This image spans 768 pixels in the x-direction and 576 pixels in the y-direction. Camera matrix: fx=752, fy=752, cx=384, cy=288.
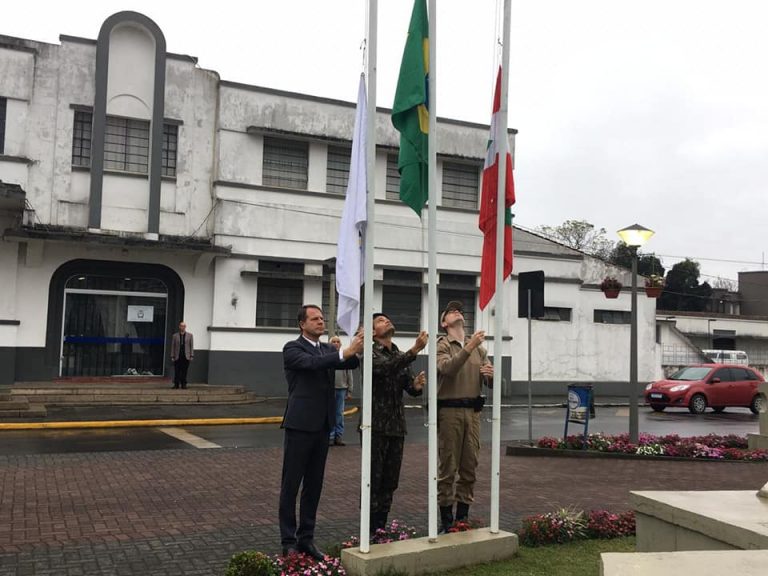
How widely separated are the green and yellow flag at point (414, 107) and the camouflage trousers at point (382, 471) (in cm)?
194

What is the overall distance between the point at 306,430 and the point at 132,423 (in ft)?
35.3

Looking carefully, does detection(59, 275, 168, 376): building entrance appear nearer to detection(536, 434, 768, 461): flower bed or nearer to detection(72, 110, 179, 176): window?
detection(72, 110, 179, 176): window

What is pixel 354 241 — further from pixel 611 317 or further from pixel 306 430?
pixel 611 317

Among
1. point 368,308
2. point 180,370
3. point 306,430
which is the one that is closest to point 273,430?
point 180,370

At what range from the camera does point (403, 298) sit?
24906mm

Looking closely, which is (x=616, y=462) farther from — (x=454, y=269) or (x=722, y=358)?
(x=722, y=358)

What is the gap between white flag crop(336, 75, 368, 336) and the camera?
5.80 meters

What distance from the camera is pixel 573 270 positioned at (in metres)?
28.3

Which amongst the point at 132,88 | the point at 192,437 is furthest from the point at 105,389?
the point at 132,88

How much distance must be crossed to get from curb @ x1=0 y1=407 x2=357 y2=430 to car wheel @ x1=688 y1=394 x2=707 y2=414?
44.9 ft

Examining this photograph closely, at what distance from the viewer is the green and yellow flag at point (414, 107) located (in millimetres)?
5934

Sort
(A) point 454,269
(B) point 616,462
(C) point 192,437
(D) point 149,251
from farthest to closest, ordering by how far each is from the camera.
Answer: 1. (A) point 454,269
2. (D) point 149,251
3. (C) point 192,437
4. (B) point 616,462

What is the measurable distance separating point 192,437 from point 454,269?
1324 centimetres

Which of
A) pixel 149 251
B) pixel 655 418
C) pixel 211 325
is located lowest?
pixel 655 418
